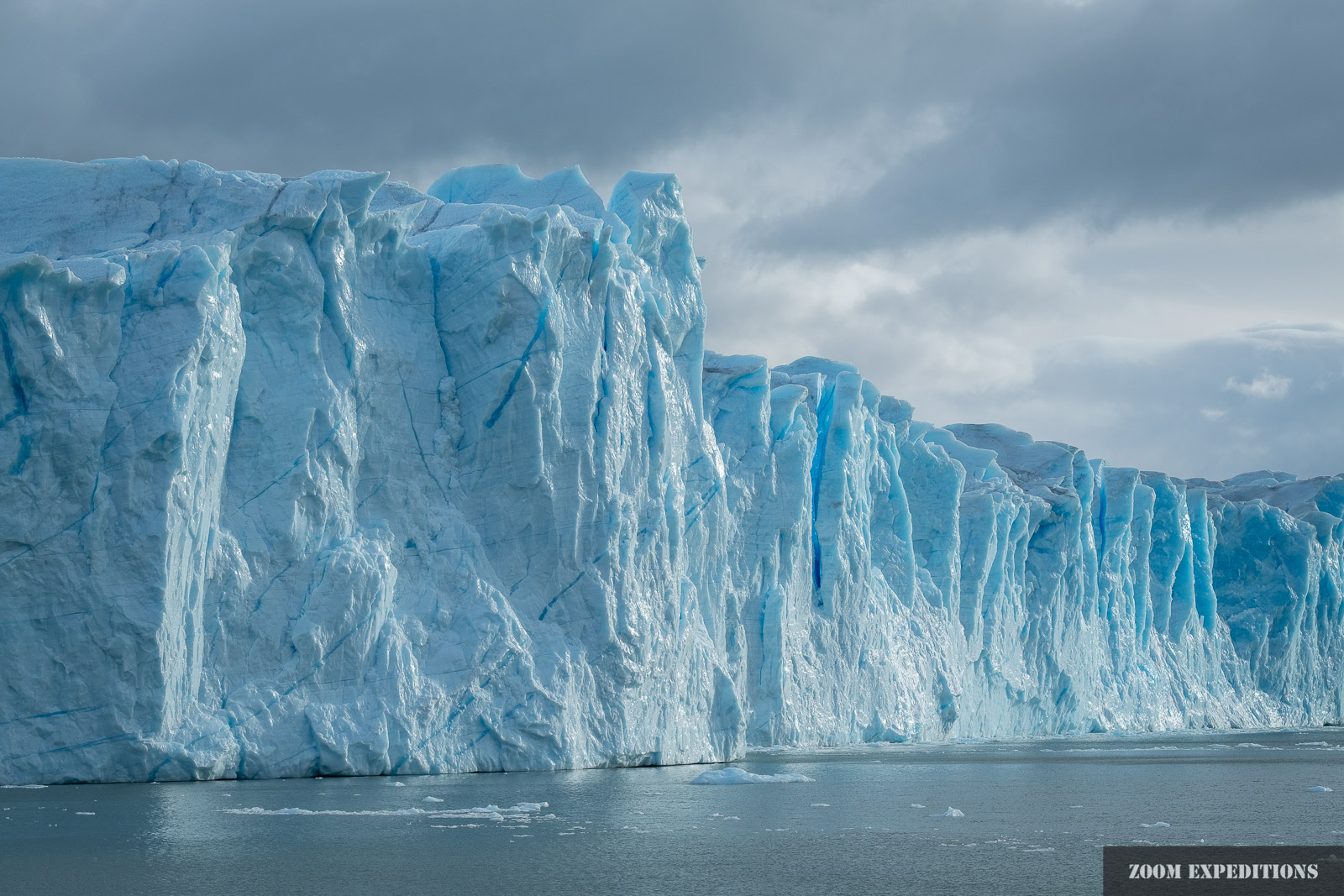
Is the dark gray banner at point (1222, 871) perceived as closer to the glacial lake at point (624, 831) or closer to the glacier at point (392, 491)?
the glacial lake at point (624, 831)

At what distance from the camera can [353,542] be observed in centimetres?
1772

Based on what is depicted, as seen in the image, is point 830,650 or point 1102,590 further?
point 1102,590

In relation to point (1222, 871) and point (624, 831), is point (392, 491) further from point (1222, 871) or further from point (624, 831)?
point (1222, 871)

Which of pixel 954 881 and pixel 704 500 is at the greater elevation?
pixel 704 500

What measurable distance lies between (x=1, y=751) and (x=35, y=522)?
2.43 m

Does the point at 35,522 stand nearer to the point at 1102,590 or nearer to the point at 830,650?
the point at 830,650

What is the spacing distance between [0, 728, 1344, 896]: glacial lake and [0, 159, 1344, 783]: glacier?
104 cm

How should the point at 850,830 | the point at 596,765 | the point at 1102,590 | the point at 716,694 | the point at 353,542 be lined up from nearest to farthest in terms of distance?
the point at 850,830 < the point at 353,542 < the point at 596,765 < the point at 716,694 < the point at 1102,590

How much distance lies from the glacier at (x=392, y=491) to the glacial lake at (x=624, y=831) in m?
1.04

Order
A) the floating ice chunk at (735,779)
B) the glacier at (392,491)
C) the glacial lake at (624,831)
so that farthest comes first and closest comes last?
the floating ice chunk at (735,779) < the glacier at (392,491) < the glacial lake at (624,831)

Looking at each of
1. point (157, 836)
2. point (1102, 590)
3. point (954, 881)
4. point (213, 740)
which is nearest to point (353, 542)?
point (213, 740)

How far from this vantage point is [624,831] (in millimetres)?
12898

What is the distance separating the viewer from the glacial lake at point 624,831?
1010 cm

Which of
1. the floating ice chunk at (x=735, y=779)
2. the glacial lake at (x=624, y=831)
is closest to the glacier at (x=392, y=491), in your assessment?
the glacial lake at (x=624, y=831)
